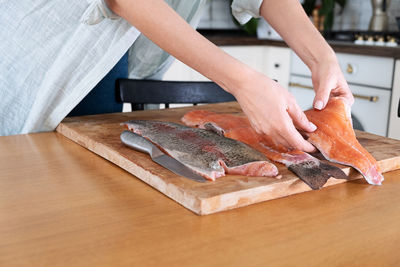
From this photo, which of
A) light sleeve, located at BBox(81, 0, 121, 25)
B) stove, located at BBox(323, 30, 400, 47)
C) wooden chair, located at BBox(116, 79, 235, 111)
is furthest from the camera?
stove, located at BBox(323, 30, 400, 47)

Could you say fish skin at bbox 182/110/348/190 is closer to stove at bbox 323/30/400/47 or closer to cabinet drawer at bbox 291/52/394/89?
cabinet drawer at bbox 291/52/394/89

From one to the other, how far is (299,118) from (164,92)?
659mm

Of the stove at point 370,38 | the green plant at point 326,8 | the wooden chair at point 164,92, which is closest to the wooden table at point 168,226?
the wooden chair at point 164,92

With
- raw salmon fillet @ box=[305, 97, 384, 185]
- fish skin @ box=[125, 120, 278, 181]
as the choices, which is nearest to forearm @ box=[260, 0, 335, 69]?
raw salmon fillet @ box=[305, 97, 384, 185]

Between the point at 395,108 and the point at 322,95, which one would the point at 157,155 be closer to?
the point at 322,95

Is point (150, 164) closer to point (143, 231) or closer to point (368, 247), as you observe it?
point (143, 231)

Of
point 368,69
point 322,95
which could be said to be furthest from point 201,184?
point 368,69

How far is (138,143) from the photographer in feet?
2.95

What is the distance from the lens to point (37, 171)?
2.83 feet

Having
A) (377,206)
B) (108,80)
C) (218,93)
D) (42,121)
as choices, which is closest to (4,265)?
(377,206)

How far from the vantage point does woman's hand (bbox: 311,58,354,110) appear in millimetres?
1050

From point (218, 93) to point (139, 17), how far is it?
2.11ft

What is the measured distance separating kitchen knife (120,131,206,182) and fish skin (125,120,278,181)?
1 cm

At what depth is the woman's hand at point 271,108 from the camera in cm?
87
